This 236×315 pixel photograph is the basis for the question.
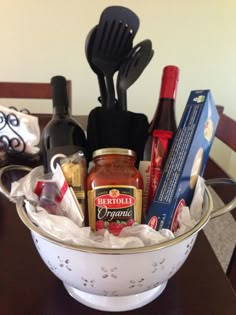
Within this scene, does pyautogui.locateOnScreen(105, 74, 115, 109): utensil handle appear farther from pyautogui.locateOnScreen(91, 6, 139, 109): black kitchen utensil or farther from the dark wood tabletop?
the dark wood tabletop

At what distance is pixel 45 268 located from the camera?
1.59 ft

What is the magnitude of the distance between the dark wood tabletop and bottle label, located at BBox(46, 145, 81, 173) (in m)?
0.15

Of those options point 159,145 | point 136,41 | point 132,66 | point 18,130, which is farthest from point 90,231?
point 136,41

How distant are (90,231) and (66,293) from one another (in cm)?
12

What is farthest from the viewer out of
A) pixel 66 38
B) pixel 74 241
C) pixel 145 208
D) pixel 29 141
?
pixel 66 38

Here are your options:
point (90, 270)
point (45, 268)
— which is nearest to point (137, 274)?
point (90, 270)

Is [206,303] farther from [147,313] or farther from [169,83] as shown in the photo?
[169,83]

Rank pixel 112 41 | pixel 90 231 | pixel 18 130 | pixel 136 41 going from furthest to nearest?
1. pixel 136 41
2. pixel 18 130
3. pixel 112 41
4. pixel 90 231

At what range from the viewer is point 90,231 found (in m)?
0.39

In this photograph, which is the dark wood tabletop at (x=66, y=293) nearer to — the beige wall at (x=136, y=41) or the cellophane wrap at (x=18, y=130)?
the cellophane wrap at (x=18, y=130)

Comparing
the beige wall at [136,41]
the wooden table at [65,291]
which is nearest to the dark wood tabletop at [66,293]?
the wooden table at [65,291]

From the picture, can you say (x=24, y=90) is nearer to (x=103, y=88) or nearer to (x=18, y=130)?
(x=18, y=130)

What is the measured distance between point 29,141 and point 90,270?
505 millimetres

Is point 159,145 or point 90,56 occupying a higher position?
point 90,56
